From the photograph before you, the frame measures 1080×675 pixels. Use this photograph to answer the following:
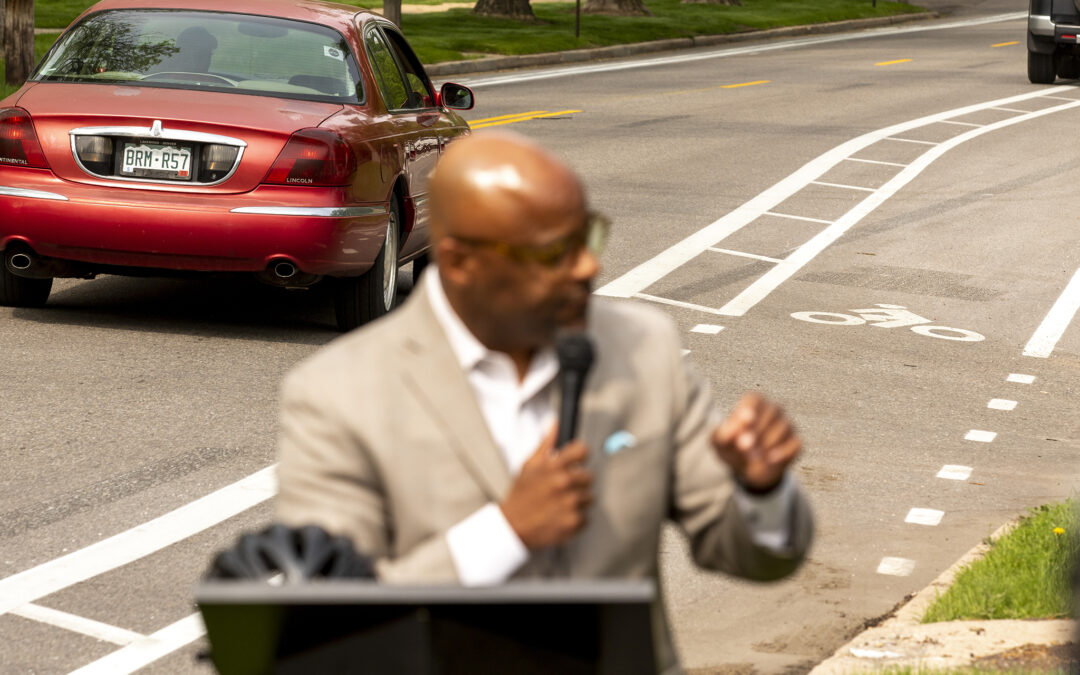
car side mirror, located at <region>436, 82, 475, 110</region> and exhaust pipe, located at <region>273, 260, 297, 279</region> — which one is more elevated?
car side mirror, located at <region>436, 82, 475, 110</region>

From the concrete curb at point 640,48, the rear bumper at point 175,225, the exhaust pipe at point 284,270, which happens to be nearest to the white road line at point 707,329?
the rear bumper at point 175,225

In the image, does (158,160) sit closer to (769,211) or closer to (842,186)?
(769,211)

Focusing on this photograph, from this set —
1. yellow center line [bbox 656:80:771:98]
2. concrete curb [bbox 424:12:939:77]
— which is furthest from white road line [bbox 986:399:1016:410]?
concrete curb [bbox 424:12:939:77]

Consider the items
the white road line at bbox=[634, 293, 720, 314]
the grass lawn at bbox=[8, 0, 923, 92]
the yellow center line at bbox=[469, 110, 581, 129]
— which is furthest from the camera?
the grass lawn at bbox=[8, 0, 923, 92]

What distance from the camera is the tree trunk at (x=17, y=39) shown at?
19.6m

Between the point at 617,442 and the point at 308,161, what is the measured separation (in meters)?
6.50

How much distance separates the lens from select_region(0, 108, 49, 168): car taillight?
873cm

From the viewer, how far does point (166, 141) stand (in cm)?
857

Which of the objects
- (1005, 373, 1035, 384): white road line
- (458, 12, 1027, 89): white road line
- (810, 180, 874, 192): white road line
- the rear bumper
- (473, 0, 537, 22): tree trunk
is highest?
the rear bumper

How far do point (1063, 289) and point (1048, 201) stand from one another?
170 inches

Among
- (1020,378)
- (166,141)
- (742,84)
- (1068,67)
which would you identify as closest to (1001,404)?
(1020,378)

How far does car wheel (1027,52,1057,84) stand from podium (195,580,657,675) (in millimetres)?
28319

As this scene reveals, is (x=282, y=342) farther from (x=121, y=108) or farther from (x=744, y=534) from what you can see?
(x=744, y=534)

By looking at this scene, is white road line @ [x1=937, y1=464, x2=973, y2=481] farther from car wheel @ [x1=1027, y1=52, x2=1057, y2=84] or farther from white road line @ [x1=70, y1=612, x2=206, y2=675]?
car wheel @ [x1=1027, y1=52, x2=1057, y2=84]
